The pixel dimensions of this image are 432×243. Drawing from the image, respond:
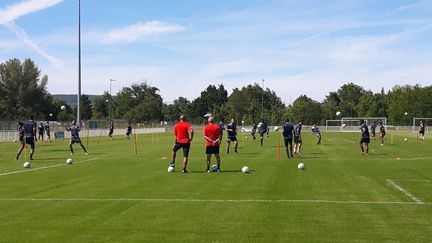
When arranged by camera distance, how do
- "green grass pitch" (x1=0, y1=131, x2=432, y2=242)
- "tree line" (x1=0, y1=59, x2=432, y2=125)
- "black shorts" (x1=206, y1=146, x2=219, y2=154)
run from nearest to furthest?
"green grass pitch" (x1=0, y1=131, x2=432, y2=242), "black shorts" (x1=206, y1=146, x2=219, y2=154), "tree line" (x1=0, y1=59, x2=432, y2=125)

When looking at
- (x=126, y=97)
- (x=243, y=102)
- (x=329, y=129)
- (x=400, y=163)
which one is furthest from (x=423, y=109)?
(x=400, y=163)

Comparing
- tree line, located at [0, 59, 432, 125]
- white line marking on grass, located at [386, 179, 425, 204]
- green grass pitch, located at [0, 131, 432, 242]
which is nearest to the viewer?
green grass pitch, located at [0, 131, 432, 242]

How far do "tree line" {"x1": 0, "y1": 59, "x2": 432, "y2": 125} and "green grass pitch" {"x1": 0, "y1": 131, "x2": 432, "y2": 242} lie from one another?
4087 inches

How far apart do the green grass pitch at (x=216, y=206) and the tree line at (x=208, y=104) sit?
10380cm

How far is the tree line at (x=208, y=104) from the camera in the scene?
4643 inches

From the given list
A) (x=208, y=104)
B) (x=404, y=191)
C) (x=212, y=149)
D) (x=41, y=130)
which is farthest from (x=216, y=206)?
(x=208, y=104)

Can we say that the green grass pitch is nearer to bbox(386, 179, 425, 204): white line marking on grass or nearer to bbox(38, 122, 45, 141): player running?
bbox(386, 179, 425, 204): white line marking on grass

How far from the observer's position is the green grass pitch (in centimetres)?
878

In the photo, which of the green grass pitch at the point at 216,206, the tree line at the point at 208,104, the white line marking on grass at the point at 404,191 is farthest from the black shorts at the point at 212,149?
the tree line at the point at 208,104

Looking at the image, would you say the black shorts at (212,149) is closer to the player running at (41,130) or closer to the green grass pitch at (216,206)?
the green grass pitch at (216,206)

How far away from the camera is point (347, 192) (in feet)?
44.9

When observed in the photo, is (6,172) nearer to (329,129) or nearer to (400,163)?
(400,163)

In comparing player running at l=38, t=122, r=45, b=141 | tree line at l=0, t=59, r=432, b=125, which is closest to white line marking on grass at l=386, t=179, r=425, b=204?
player running at l=38, t=122, r=45, b=141

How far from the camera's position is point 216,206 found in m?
11.5
